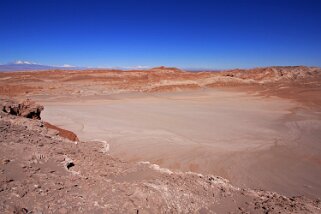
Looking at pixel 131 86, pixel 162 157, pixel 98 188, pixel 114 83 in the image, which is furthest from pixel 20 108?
pixel 114 83

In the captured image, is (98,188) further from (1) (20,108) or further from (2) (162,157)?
(1) (20,108)

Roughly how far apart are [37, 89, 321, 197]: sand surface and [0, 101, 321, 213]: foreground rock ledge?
329 cm

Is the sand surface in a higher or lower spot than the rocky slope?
lower

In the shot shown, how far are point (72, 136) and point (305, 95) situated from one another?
25.4m

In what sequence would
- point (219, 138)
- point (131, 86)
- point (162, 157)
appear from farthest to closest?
1. point (131, 86)
2. point (219, 138)
3. point (162, 157)

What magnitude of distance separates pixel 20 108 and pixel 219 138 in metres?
7.73

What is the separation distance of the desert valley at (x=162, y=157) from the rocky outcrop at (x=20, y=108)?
41 mm

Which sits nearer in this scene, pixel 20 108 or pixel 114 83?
pixel 20 108

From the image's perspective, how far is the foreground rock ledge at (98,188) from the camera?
Answer: 12.8 feet

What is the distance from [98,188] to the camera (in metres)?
4.47

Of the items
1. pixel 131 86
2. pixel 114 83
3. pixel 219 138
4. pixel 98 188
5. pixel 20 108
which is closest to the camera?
pixel 98 188

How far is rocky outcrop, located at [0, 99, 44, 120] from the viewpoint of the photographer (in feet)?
29.6

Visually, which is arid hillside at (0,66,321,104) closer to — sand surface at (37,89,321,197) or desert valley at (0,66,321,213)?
desert valley at (0,66,321,213)

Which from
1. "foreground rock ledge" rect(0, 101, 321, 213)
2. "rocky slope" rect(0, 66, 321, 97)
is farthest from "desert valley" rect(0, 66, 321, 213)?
"rocky slope" rect(0, 66, 321, 97)
